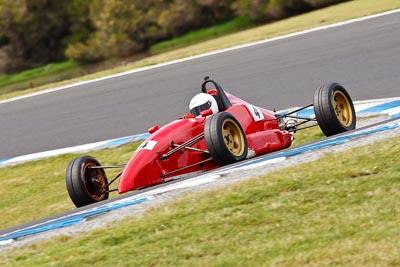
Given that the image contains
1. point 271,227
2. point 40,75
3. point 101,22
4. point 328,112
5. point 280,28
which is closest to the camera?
point 271,227

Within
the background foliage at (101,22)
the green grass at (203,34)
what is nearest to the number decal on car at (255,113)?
the green grass at (203,34)

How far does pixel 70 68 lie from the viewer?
21781mm

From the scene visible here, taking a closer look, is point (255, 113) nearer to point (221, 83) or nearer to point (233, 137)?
point (233, 137)

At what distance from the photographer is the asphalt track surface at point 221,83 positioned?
11289 millimetres

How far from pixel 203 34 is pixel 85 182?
1428cm

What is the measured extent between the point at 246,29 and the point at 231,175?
1469cm

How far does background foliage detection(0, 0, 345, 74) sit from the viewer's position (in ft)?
A: 71.1

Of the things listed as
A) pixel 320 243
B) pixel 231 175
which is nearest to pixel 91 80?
pixel 231 175

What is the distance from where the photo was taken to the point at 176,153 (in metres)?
7.21

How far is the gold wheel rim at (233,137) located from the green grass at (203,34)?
13.5 metres

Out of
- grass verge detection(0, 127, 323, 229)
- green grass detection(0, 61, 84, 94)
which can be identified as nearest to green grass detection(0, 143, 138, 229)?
grass verge detection(0, 127, 323, 229)

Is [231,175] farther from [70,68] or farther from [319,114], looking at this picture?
[70,68]

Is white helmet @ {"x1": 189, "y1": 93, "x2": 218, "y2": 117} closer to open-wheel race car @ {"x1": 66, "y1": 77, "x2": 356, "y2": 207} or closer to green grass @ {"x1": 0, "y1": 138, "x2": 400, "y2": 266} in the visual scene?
open-wheel race car @ {"x1": 66, "y1": 77, "x2": 356, "y2": 207}

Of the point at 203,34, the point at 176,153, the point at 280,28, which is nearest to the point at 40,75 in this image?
the point at 203,34
